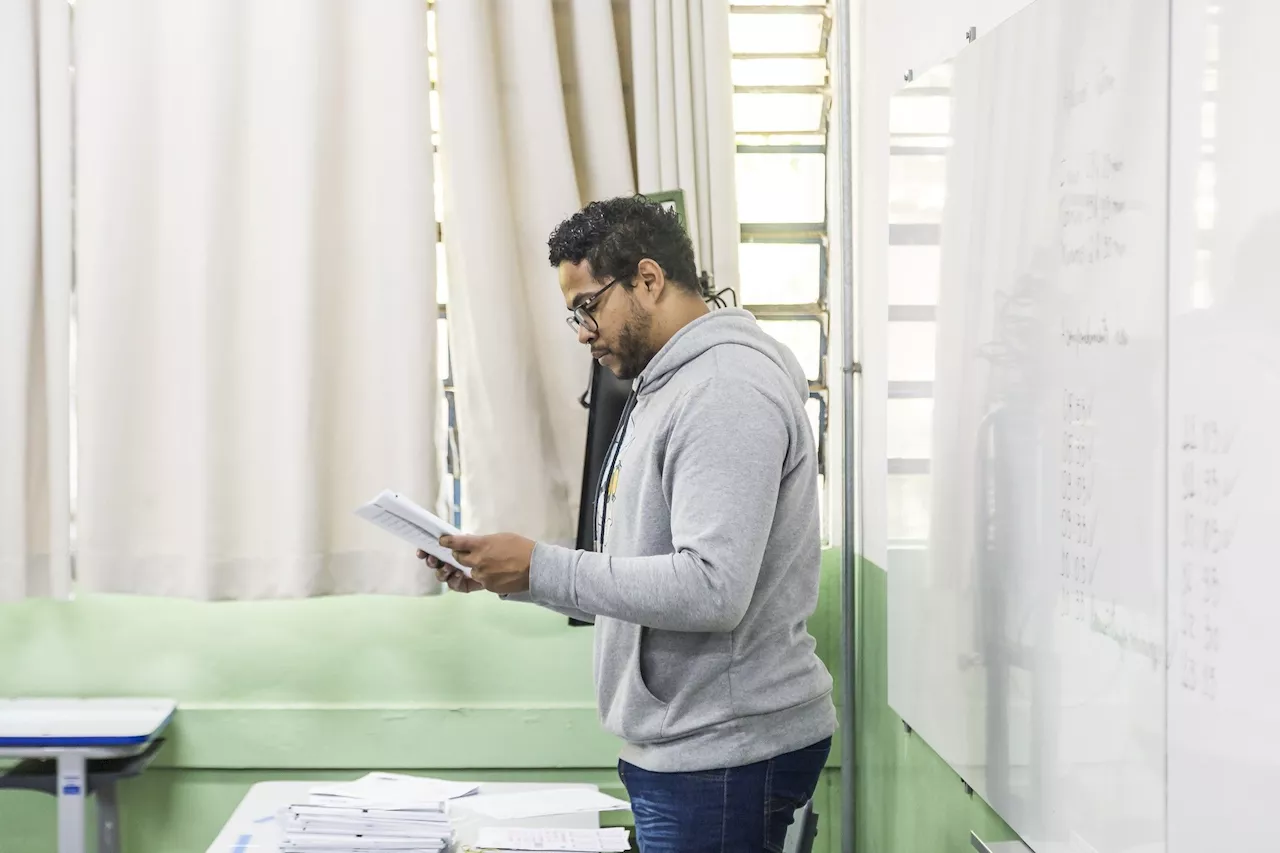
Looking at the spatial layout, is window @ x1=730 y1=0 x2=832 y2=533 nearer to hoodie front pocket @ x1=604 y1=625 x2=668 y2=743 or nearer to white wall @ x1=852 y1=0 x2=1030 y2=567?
white wall @ x1=852 y1=0 x2=1030 y2=567

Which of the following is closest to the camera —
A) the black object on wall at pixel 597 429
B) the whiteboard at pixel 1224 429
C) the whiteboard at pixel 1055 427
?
the whiteboard at pixel 1224 429

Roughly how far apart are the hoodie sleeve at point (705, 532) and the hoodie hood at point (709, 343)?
0.10 metres

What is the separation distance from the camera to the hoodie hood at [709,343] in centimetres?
153

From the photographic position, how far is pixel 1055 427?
130cm

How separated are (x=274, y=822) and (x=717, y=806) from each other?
923 mm

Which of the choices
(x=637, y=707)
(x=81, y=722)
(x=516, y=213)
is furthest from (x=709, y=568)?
(x=81, y=722)

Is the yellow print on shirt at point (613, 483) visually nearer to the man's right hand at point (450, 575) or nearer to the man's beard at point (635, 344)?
the man's beard at point (635, 344)

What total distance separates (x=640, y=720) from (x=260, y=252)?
148 cm

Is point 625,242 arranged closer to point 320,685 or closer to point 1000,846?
point 1000,846

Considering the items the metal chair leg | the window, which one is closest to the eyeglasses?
the window

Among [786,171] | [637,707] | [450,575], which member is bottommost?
[637,707]

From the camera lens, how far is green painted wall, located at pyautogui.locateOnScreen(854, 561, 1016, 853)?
5.76ft

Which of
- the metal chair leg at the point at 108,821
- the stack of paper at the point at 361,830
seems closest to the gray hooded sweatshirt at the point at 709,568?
the stack of paper at the point at 361,830

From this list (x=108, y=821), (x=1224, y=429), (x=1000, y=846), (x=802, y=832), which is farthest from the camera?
(x=108, y=821)
